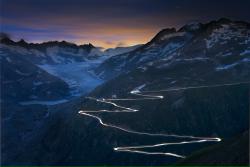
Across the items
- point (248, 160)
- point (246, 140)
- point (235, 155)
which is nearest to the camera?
point (248, 160)

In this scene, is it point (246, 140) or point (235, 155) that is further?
point (246, 140)

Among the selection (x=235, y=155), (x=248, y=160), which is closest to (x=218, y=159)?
(x=235, y=155)

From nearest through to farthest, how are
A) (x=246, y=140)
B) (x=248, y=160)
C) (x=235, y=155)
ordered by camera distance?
(x=248, y=160) < (x=235, y=155) < (x=246, y=140)

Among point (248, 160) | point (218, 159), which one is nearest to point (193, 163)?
point (218, 159)

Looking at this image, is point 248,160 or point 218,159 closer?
point 248,160

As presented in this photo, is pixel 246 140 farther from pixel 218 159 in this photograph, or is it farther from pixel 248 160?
pixel 248 160

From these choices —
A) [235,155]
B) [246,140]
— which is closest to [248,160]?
[235,155]

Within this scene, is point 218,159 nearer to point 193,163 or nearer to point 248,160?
point 193,163

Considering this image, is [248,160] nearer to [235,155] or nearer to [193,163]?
[235,155]
